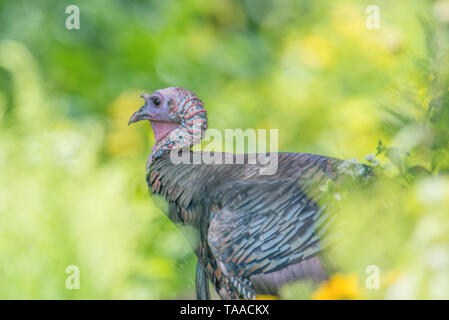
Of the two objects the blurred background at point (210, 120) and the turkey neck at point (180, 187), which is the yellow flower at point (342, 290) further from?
the turkey neck at point (180, 187)

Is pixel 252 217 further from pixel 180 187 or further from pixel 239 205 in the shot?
pixel 180 187

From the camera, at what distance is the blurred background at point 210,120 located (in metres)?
0.90

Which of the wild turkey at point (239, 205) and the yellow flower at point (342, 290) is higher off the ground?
the wild turkey at point (239, 205)

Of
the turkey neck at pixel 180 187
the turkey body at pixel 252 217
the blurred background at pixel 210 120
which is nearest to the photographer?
the blurred background at pixel 210 120

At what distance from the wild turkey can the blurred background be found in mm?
112

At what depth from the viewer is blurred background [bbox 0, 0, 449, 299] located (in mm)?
897

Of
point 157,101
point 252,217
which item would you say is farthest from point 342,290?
point 157,101

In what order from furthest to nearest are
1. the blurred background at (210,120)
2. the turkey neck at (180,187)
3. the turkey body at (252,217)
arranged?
1. the turkey neck at (180,187)
2. the turkey body at (252,217)
3. the blurred background at (210,120)

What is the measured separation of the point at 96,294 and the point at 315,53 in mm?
2052

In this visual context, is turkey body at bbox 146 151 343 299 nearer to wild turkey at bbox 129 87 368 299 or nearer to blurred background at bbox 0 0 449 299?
wild turkey at bbox 129 87 368 299

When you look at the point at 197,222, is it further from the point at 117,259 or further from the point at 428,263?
the point at 428,263

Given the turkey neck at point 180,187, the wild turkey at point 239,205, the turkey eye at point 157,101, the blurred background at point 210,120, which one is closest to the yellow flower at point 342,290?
the blurred background at point 210,120

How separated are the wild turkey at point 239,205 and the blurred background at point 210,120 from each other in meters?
0.11
